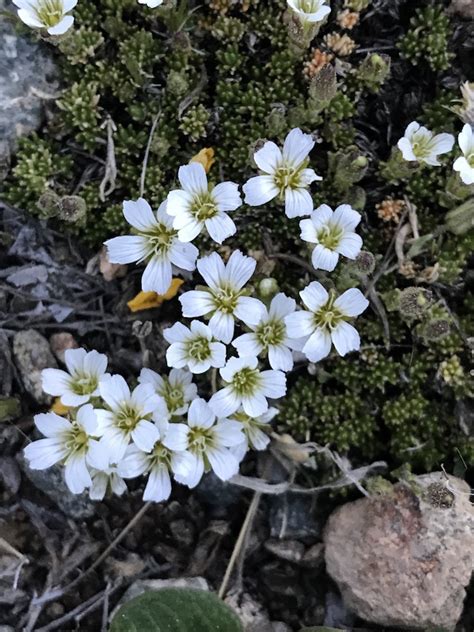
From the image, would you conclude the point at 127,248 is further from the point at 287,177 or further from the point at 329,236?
the point at 329,236

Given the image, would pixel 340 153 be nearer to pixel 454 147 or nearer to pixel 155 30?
pixel 454 147

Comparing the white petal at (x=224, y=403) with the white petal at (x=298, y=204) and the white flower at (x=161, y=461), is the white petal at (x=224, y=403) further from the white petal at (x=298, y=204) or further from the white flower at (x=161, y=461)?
the white petal at (x=298, y=204)

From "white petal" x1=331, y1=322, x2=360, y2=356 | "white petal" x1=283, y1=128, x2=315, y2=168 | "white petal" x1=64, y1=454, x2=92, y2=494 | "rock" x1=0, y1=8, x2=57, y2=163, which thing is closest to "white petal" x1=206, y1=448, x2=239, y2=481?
"white petal" x1=64, y1=454, x2=92, y2=494

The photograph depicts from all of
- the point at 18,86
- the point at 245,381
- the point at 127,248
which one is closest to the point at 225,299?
the point at 245,381

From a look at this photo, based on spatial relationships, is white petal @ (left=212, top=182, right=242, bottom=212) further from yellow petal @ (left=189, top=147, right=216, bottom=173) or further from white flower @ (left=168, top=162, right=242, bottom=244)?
yellow petal @ (left=189, top=147, right=216, bottom=173)

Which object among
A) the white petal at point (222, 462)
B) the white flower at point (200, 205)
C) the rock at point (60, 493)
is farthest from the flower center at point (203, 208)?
the rock at point (60, 493)
